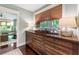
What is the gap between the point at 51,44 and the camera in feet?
6.54

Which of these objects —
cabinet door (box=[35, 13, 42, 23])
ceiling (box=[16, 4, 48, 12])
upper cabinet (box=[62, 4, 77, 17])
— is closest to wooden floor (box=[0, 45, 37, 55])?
cabinet door (box=[35, 13, 42, 23])

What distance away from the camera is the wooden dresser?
1785 mm

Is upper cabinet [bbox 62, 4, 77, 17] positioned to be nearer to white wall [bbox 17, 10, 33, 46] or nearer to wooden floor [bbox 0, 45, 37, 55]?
white wall [bbox 17, 10, 33, 46]

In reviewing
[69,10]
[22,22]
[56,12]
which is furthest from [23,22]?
[69,10]

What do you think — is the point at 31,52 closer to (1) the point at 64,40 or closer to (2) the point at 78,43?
(1) the point at 64,40

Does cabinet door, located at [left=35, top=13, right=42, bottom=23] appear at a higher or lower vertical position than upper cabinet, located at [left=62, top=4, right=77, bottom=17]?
lower

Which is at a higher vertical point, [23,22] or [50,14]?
[50,14]

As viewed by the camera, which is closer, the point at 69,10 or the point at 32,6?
the point at 69,10

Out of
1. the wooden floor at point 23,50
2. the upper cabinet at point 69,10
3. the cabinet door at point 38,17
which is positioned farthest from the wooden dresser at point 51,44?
the upper cabinet at point 69,10

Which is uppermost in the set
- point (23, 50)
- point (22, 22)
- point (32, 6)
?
point (32, 6)

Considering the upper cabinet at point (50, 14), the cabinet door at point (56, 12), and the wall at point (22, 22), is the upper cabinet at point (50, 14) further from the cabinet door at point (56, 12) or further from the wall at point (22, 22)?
the wall at point (22, 22)

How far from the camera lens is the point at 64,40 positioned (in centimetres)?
184

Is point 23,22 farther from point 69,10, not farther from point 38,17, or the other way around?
point 69,10

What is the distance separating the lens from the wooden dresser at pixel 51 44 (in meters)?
1.79
